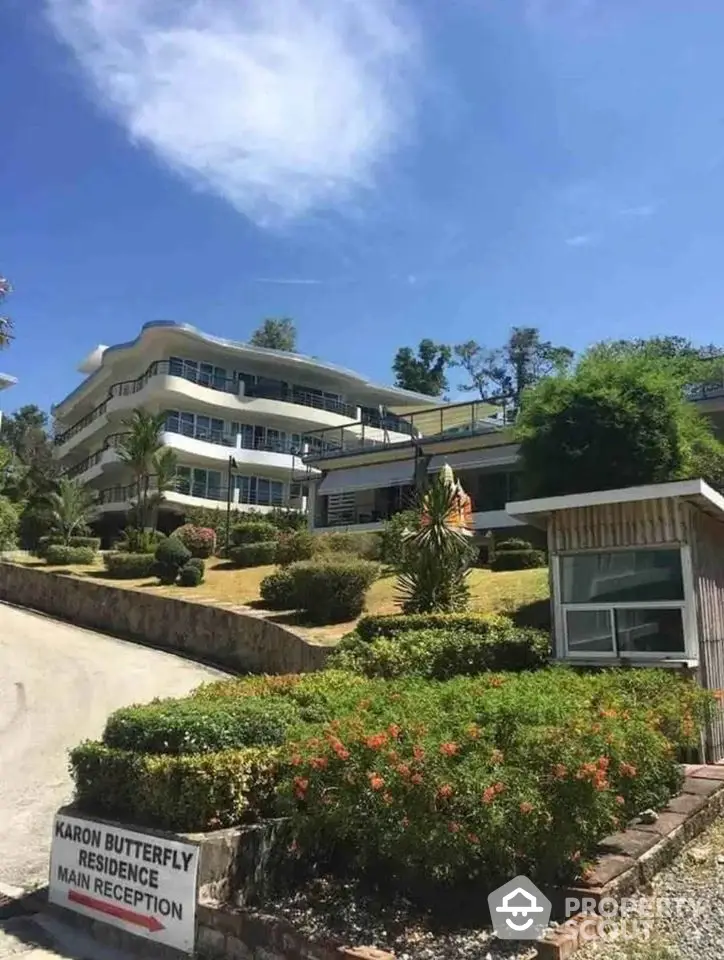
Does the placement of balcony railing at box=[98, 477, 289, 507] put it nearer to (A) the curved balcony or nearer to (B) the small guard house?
(A) the curved balcony

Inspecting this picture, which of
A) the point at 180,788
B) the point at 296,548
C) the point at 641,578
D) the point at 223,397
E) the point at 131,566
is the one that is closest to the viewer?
the point at 180,788

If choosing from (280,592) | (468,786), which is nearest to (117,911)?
(468,786)

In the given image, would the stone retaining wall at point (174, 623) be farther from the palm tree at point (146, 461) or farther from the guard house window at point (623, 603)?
the palm tree at point (146, 461)

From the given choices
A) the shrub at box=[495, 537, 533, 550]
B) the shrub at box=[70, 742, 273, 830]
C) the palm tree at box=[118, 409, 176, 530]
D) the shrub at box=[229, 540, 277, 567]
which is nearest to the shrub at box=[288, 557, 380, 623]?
the shrub at box=[495, 537, 533, 550]

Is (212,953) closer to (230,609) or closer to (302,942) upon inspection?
(302,942)

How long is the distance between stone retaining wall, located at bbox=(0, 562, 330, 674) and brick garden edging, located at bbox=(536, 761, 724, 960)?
779 centimetres

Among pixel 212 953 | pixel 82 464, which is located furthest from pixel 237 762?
pixel 82 464

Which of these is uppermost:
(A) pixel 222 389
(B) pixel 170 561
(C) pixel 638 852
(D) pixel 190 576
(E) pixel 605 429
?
(A) pixel 222 389

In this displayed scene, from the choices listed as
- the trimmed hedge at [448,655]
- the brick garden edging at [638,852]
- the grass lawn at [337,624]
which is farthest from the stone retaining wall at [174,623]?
the brick garden edging at [638,852]

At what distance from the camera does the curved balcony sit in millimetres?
A: 43438

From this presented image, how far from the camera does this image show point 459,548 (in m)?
15.5

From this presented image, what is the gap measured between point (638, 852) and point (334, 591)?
41.4 feet

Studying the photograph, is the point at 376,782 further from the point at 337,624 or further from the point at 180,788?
the point at 337,624

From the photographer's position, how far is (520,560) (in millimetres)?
22984
